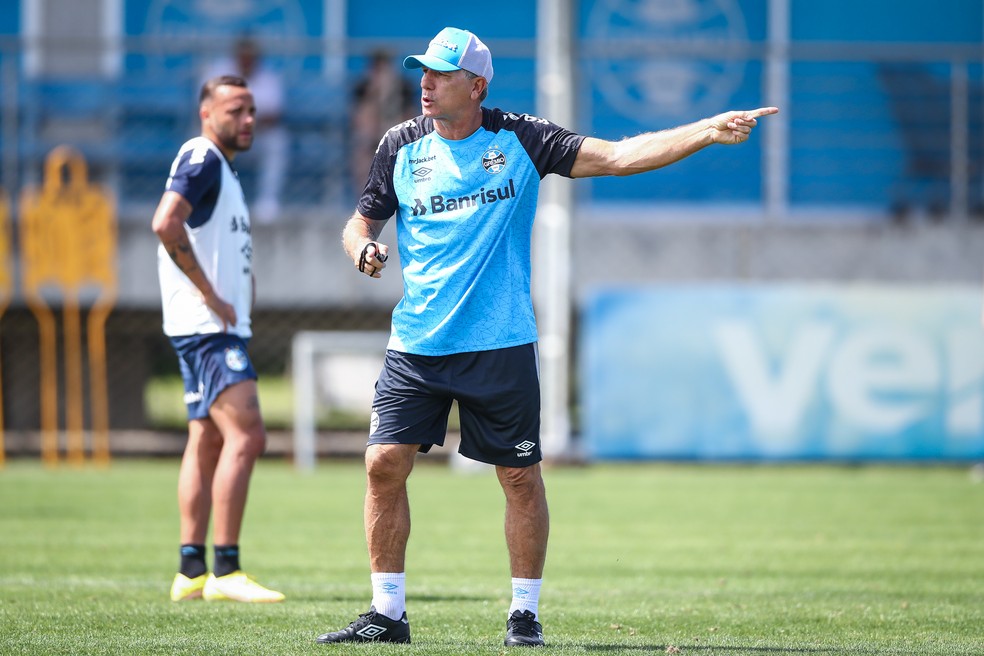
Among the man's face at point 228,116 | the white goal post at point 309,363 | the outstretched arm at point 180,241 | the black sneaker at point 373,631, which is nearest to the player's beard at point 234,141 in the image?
the man's face at point 228,116

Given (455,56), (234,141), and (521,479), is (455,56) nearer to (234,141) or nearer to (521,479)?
(521,479)

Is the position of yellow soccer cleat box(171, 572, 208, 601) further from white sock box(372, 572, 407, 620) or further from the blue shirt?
the blue shirt

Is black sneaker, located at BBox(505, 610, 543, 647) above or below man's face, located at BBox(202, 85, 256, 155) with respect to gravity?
below

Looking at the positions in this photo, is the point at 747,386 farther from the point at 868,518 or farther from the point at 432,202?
the point at 432,202

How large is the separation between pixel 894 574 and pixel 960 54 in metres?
9.24

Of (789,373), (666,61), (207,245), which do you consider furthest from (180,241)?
(666,61)

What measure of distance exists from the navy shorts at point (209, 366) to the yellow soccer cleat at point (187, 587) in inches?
30.0

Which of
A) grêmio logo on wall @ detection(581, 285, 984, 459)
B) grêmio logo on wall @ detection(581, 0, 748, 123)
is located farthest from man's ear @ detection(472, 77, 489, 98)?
grêmio logo on wall @ detection(581, 0, 748, 123)

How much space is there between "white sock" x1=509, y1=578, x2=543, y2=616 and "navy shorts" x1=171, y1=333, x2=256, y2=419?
2064 mm

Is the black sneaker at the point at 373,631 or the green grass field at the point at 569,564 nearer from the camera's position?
the black sneaker at the point at 373,631

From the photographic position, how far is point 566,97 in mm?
14695

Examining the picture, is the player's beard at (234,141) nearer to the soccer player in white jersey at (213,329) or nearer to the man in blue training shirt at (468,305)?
the soccer player in white jersey at (213,329)

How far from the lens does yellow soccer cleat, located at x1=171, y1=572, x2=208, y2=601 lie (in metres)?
6.66

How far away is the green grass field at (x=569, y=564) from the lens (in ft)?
18.2
